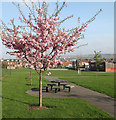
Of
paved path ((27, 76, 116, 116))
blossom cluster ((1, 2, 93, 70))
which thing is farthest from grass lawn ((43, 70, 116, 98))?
blossom cluster ((1, 2, 93, 70))

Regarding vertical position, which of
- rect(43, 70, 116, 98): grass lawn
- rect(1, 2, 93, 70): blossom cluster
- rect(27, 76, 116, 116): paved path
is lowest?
rect(43, 70, 116, 98): grass lawn

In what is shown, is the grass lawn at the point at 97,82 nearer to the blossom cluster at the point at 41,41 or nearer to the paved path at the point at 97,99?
the paved path at the point at 97,99

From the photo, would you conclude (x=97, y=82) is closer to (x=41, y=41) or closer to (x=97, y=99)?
(x=97, y=99)

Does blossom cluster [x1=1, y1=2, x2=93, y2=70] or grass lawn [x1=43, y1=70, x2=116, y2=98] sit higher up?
blossom cluster [x1=1, y1=2, x2=93, y2=70]

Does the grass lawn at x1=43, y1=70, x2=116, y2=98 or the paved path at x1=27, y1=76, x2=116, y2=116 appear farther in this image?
the grass lawn at x1=43, y1=70, x2=116, y2=98

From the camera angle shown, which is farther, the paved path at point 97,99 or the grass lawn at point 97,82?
the grass lawn at point 97,82

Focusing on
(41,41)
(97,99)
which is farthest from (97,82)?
(41,41)

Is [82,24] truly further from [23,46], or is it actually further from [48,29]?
[23,46]

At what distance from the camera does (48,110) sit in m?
8.03

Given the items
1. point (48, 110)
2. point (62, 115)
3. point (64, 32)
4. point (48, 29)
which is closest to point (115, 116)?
point (62, 115)

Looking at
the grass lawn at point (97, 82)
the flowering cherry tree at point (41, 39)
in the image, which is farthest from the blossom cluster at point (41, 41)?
the grass lawn at point (97, 82)

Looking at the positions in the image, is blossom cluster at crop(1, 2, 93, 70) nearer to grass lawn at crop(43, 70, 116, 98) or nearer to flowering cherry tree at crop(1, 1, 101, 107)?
flowering cherry tree at crop(1, 1, 101, 107)

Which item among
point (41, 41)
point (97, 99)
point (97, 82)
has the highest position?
point (41, 41)

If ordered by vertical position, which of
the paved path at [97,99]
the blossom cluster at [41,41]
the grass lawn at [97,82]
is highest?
the blossom cluster at [41,41]
